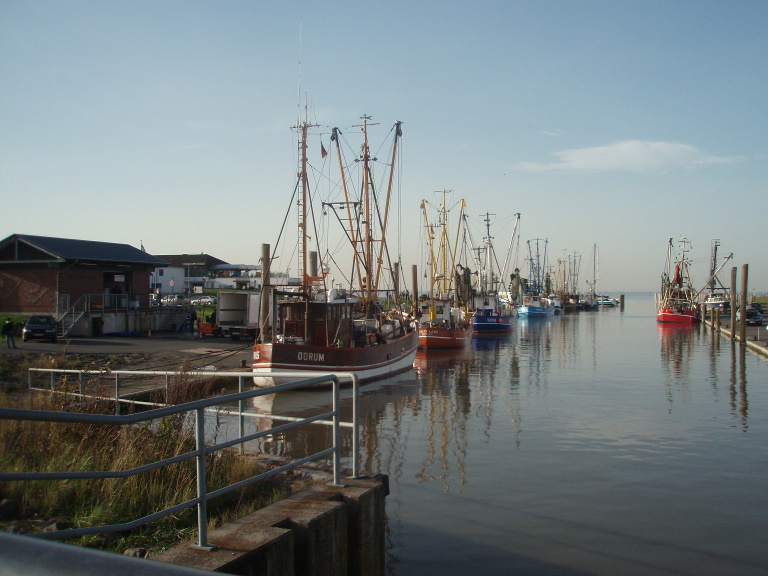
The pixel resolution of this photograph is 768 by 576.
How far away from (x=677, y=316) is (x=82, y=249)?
59.9 m

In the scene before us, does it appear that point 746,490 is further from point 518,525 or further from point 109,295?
point 109,295

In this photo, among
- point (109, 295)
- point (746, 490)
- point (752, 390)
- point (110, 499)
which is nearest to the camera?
point (110, 499)

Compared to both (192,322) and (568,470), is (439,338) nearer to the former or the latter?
(192,322)

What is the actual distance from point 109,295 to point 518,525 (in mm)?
36671

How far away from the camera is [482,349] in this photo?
46.4m

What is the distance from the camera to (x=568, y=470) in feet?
43.1

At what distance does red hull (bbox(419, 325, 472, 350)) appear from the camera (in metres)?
42.4

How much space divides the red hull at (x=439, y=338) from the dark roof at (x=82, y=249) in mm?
18717

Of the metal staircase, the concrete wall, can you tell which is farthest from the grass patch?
the metal staircase

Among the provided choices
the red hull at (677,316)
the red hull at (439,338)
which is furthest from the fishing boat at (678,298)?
the red hull at (439,338)

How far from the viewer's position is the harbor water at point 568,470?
357 inches

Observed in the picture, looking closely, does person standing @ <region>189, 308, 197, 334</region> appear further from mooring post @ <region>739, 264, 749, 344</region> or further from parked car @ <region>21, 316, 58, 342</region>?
mooring post @ <region>739, 264, 749, 344</region>

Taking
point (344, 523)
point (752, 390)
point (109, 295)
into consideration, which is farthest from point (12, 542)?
point (109, 295)

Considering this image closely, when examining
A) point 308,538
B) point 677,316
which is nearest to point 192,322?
point 308,538
